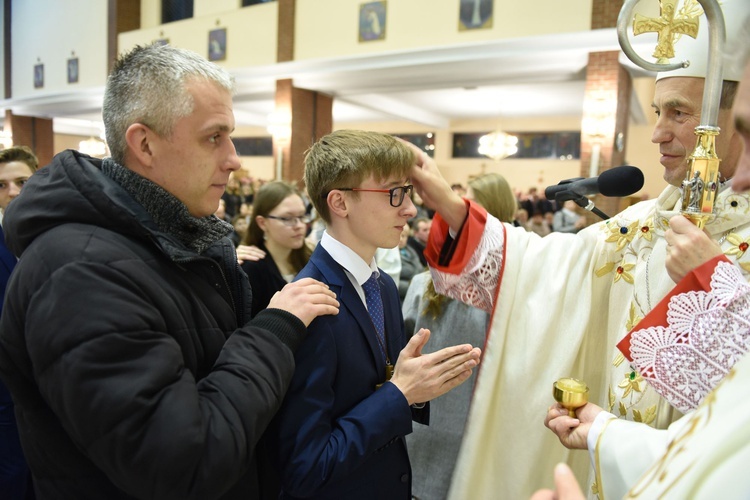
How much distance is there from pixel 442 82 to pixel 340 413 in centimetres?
887

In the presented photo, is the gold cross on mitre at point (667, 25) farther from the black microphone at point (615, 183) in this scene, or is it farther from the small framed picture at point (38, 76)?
the small framed picture at point (38, 76)

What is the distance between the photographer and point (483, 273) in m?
1.70

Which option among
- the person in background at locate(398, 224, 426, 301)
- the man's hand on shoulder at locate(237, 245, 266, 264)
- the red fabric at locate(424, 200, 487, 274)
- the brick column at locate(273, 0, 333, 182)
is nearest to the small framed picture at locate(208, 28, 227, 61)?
the brick column at locate(273, 0, 333, 182)

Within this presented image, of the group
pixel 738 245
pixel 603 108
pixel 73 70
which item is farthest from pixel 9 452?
pixel 73 70

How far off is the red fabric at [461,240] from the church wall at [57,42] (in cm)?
1320

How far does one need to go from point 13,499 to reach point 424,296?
6.17 ft

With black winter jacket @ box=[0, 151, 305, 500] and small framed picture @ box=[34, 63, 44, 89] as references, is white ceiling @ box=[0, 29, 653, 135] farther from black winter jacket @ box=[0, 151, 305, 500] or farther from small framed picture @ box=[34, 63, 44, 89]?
black winter jacket @ box=[0, 151, 305, 500]

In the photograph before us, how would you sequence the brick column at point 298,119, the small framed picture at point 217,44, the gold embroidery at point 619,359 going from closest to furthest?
the gold embroidery at point 619,359, the brick column at point 298,119, the small framed picture at point 217,44

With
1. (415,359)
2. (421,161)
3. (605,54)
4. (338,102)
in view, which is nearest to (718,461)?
(415,359)

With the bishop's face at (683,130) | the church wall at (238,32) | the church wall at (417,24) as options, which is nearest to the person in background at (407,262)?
the bishop's face at (683,130)

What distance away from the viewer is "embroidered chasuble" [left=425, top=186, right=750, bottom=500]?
1600 millimetres

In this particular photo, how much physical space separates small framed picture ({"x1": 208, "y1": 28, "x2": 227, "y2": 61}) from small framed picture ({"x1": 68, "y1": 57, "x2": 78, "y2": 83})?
4.87 m

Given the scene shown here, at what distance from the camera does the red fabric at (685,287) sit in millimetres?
1098

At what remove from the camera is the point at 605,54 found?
743 cm
